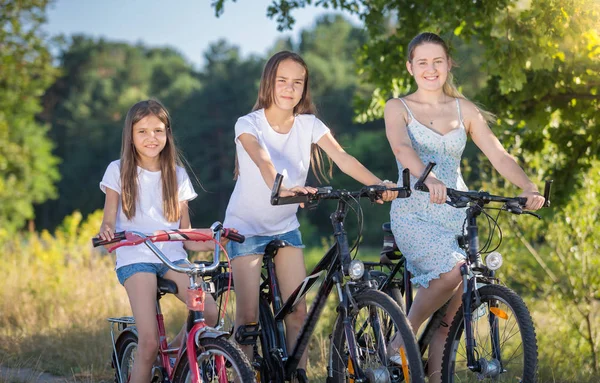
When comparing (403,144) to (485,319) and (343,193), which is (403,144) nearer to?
(343,193)

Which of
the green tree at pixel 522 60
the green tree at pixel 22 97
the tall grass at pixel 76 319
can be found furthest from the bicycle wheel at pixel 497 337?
the green tree at pixel 22 97

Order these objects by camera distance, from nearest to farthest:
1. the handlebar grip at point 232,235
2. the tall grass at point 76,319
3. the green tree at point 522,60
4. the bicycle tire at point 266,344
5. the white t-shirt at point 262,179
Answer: the handlebar grip at point 232,235 < the bicycle tire at point 266,344 < the white t-shirt at point 262,179 < the green tree at point 522,60 < the tall grass at point 76,319

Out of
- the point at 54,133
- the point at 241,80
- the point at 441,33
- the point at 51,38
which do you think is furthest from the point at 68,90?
the point at 441,33

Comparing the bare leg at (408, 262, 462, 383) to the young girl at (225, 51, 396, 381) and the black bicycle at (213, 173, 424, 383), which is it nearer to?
the black bicycle at (213, 173, 424, 383)

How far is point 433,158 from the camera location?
4434 mm

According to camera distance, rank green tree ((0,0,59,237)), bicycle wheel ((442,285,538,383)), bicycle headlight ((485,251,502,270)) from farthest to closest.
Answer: green tree ((0,0,59,237)) < bicycle headlight ((485,251,502,270)) < bicycle wheel ((442,285,538,383))

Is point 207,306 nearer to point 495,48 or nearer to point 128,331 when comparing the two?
point 128,331

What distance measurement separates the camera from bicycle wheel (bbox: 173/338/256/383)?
12.0ft

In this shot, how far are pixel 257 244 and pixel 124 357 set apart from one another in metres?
1.13

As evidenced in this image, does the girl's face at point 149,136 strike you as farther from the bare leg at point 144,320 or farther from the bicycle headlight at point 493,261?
the bicycle headlight at point 493,261

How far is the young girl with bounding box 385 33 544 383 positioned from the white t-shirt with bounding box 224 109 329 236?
1.76 feet

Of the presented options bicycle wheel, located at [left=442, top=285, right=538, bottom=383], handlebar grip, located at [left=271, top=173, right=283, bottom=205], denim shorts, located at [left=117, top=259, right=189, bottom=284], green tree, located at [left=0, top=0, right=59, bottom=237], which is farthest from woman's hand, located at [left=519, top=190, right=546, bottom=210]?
green tree, located at [left=0, top=0, right=59, bottom=237]

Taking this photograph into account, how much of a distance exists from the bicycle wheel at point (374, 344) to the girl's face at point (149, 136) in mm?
1489

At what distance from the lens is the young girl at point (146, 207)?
4387 millimetres
